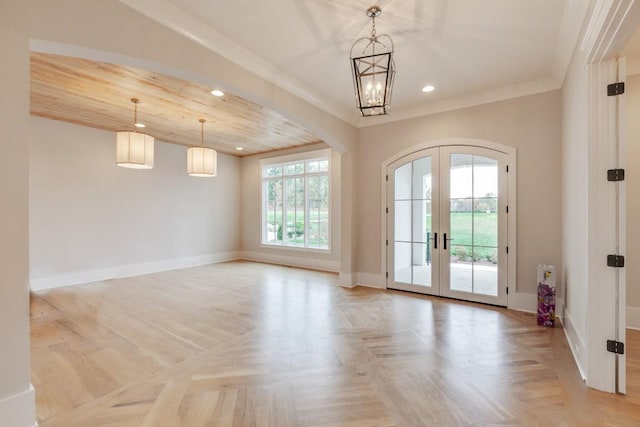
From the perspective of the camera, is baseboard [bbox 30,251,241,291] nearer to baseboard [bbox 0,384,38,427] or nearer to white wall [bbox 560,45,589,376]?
baseboard [bbox 0,384,38,427]

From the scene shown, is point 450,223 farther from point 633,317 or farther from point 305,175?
point 305,175

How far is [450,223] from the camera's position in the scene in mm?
4508

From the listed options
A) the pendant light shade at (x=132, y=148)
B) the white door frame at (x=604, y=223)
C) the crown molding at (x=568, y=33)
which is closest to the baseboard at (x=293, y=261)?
the pendant light shade at (x=132, y=148)

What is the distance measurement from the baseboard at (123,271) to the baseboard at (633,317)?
26.4 feet

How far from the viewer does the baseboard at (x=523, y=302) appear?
3945mm

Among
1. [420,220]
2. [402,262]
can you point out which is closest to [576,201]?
[420,220]

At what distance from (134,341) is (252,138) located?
4700mm

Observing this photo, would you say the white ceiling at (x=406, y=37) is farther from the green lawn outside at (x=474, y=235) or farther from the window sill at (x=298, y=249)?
the window sill at (x=298, y=249)

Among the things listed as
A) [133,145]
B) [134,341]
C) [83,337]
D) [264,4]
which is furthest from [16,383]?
[133,145]

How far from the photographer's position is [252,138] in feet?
21.7

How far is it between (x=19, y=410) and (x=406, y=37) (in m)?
4.21

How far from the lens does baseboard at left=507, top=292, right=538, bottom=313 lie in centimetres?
395

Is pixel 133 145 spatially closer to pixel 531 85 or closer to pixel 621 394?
pixel 531 85

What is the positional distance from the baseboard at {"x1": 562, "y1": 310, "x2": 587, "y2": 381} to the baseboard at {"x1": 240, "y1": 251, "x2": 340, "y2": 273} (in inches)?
166
